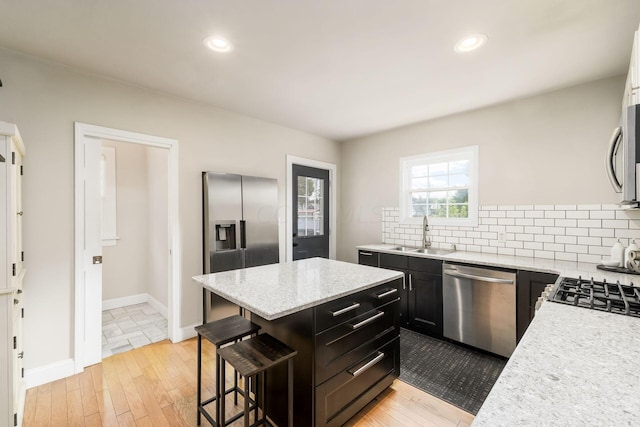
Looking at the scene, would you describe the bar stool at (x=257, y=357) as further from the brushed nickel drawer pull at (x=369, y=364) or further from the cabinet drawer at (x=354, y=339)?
the brushed nickel drawer pull at (x=369, y=364)

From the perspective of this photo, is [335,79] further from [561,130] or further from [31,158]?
[31,158]

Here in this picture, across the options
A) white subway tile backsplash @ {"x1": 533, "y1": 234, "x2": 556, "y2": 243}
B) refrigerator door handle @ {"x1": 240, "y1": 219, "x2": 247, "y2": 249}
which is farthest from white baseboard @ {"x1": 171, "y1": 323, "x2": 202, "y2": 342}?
white subway tile backsplash @ {"x1": 533, "y1": 234, "x2": 556, "y2": 243}

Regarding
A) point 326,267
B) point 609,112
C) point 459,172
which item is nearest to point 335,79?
point 326,267

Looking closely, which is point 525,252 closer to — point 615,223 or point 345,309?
point 615,223

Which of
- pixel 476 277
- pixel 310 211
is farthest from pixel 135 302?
pixel 476 277

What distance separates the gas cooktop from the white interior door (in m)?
3.34

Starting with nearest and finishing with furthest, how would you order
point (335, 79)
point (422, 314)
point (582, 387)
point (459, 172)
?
1. point (582, 387)
2. point (335, 79)
3. point (422, 314)
4. point (459, 172)

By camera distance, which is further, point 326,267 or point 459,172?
point 459,172

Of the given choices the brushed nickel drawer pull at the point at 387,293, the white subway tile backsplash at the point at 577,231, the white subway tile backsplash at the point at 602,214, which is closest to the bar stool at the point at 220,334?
the brushed nickel drawer pull at the point at 387,293

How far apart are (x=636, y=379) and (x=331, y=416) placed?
1.43 metres

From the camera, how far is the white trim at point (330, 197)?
398 centimetres

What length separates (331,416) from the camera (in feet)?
5.44

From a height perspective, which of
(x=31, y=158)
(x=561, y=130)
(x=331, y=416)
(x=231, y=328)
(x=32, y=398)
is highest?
(x=561, y=130)

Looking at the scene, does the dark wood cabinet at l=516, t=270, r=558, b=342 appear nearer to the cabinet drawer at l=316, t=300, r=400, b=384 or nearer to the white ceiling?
the cabinet drawer at l=316, t=300, r=400, b=384
